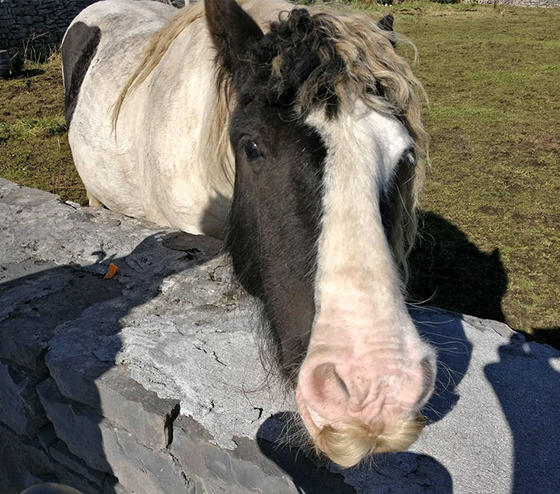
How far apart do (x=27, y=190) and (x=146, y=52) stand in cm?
117

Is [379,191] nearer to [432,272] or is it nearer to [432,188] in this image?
[432,272]

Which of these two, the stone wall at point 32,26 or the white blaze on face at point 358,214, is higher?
the white blaze on face at point 358,214

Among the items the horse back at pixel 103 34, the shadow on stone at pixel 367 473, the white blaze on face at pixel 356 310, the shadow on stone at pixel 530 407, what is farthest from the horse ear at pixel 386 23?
the horse back at pixel 103 34

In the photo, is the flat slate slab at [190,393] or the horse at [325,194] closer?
the horse at [325,194]

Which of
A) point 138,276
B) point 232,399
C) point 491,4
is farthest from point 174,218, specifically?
point 491,4

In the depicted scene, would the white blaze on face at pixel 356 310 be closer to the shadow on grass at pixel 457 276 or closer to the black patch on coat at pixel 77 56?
the shadow on grass at pixel 457 276

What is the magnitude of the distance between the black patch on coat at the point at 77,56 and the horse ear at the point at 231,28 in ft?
8.73

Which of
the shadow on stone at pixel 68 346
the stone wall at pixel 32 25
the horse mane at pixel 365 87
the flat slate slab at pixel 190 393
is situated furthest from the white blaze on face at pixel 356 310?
the stone wall at pixel 32 25

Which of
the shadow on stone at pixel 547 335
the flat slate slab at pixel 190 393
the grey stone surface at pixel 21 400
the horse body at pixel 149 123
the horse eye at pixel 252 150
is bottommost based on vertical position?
the shadow on stone at pixel 547 335

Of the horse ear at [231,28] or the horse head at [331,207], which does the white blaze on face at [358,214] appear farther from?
the horse ear at [231,28]

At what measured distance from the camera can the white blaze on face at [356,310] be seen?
1.41 meters

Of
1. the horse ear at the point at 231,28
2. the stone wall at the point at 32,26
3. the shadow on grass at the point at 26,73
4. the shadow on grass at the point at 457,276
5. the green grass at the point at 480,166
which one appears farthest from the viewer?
the stone wall at the point at 32,26

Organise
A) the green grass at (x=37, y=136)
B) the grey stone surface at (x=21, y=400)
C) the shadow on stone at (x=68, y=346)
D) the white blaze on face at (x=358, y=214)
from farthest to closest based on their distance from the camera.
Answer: the green grass at (x=37, y=136), the grey stone surface at (x=21, y=400), the shadow on stone at (x=68, y=346), the white blaze on face at (x=358, y=214)

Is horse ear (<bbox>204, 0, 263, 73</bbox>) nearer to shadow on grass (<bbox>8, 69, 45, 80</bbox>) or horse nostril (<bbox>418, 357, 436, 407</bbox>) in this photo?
horse nostril (<bbox>418, 357, 436, 407</bbox>)
